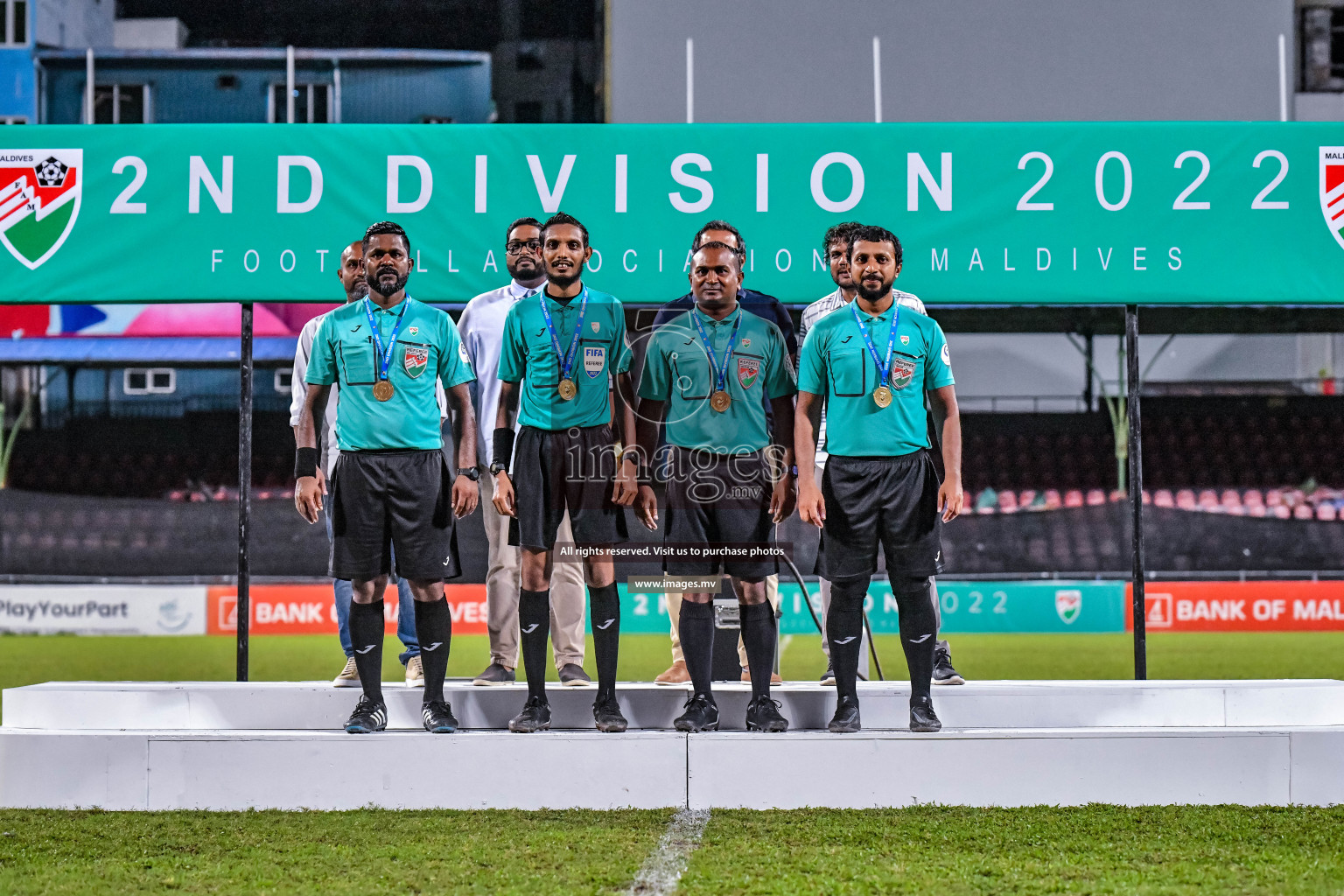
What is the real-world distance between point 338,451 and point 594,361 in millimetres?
981

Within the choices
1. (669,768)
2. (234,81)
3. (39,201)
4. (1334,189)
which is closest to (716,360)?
(669,768)

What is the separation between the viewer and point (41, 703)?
166 inches

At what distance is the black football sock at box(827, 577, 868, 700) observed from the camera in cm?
356

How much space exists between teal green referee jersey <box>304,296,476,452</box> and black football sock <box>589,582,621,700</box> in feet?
2.19

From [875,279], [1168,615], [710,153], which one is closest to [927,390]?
[875,279]

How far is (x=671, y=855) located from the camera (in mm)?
2824

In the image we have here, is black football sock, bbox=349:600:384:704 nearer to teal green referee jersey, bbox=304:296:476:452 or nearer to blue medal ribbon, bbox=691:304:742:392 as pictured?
teal green referee jersey, bbox=304:296:476:452

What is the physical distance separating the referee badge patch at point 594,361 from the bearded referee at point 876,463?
2.00 feet

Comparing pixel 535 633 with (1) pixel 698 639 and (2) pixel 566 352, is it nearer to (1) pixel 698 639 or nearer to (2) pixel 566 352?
(1) pixel 698 639

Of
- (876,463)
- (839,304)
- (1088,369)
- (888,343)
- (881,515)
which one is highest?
(1088,369)

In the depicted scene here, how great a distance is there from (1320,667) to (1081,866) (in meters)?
6.83

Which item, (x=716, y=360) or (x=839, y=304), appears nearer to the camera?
(x=716, y=360)

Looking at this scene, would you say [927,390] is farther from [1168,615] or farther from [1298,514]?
[1298,514]

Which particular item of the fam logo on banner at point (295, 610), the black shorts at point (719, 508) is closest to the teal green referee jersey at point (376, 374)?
the black shorts at point (719, 508)
